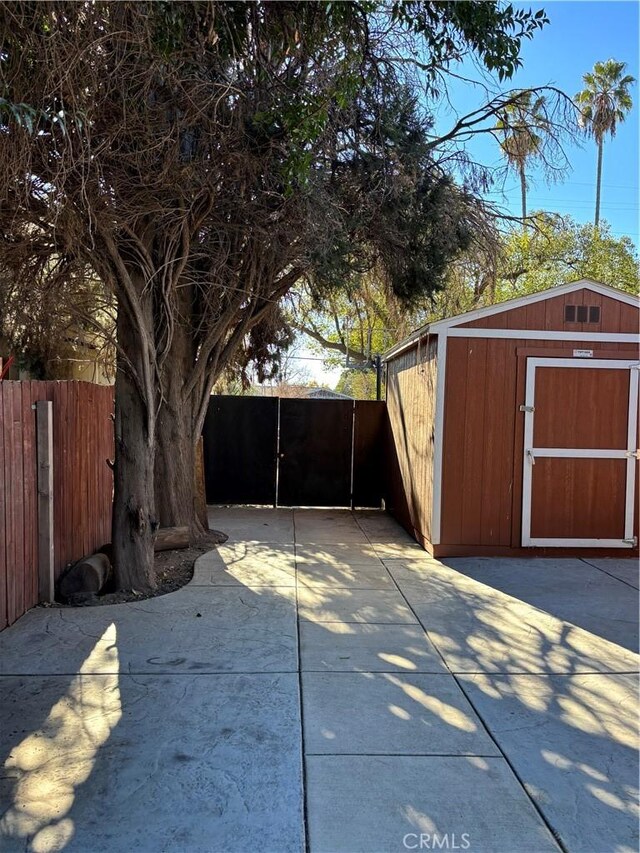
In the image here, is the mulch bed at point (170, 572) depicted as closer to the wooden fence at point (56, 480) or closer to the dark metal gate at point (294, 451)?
the wooden fence at point (56, 480)

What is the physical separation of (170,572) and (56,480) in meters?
1.47

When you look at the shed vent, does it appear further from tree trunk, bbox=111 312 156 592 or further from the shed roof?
tree trunk, bbox=111 312 156 592

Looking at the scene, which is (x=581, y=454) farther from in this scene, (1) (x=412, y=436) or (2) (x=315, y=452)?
(2) (x=315, y=452)

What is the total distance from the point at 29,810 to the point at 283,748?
1.12 metres

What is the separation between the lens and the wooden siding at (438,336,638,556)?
6.87 m

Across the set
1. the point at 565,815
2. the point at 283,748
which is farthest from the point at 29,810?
the point at 565,815

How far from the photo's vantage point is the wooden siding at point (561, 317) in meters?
6.84

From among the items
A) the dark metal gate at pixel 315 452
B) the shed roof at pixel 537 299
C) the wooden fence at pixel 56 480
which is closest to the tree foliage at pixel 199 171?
the wooden fence at pixel 56 480

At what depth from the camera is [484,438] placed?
6.89 metres

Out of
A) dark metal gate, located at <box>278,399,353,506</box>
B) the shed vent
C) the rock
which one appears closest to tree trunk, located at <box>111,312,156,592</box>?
the rock

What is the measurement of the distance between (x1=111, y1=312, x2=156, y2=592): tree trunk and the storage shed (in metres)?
3.17

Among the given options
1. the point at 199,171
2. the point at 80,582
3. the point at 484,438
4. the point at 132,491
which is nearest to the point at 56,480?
the point at 132,491

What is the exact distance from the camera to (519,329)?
684cm

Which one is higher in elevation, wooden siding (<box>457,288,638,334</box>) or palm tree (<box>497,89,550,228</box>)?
palm tree (<box>497,89,550,228</box>)
